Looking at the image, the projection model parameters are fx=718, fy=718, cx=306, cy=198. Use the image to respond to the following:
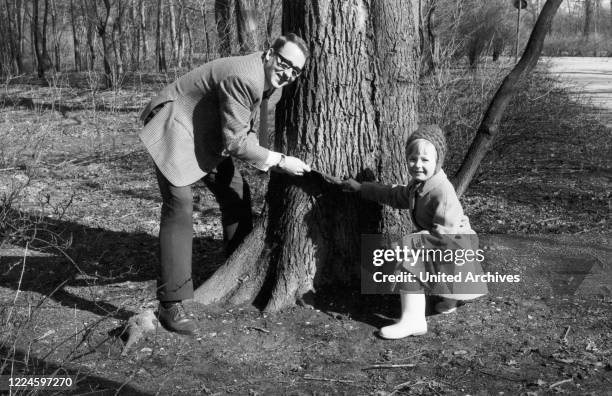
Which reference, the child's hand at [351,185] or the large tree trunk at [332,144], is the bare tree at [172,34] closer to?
the large tree trunk at [332,144]

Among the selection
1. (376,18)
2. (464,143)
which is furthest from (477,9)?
(376,18)

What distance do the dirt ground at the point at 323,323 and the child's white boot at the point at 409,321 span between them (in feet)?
0.13

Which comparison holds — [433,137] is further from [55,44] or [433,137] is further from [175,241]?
[55,44]

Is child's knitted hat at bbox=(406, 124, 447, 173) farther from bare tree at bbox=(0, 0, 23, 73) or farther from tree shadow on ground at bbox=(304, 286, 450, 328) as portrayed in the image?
bare tree at bbox=(0, 0, 23, 73)

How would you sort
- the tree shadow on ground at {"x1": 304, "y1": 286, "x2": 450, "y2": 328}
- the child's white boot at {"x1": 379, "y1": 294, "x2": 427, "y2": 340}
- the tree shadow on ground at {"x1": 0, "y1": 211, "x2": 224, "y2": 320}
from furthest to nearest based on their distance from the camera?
the tree shadow on ground at {"x1": 0, "y1": 211, "x2": 224, "y2": 320} < the tree shadow on ground at {"x1": 304, "y1": 286, "x2": 450, "y2": 328} < the child's white boot at {"x1": 379, "y1": 294, "x2": 427, "y2": 340}

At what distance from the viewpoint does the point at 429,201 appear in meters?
3.52

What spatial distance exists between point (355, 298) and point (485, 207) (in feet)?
7.31

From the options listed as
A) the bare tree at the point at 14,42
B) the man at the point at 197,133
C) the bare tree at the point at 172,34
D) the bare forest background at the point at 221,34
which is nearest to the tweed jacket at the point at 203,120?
the man at the point at 197,133

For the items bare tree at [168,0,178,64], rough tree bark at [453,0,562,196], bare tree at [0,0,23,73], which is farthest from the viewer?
bare tree at [0,0,23,73]

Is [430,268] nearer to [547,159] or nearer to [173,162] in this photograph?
[173,162]

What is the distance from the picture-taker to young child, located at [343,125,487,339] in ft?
11.5

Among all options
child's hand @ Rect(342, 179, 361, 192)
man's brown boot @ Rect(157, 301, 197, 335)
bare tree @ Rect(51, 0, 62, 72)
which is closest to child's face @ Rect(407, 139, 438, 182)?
child's hand @ Rect(342, 179, 361, 192)

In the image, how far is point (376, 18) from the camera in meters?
3.73

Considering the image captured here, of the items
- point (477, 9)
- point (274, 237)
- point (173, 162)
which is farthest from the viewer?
point (477, 9)
